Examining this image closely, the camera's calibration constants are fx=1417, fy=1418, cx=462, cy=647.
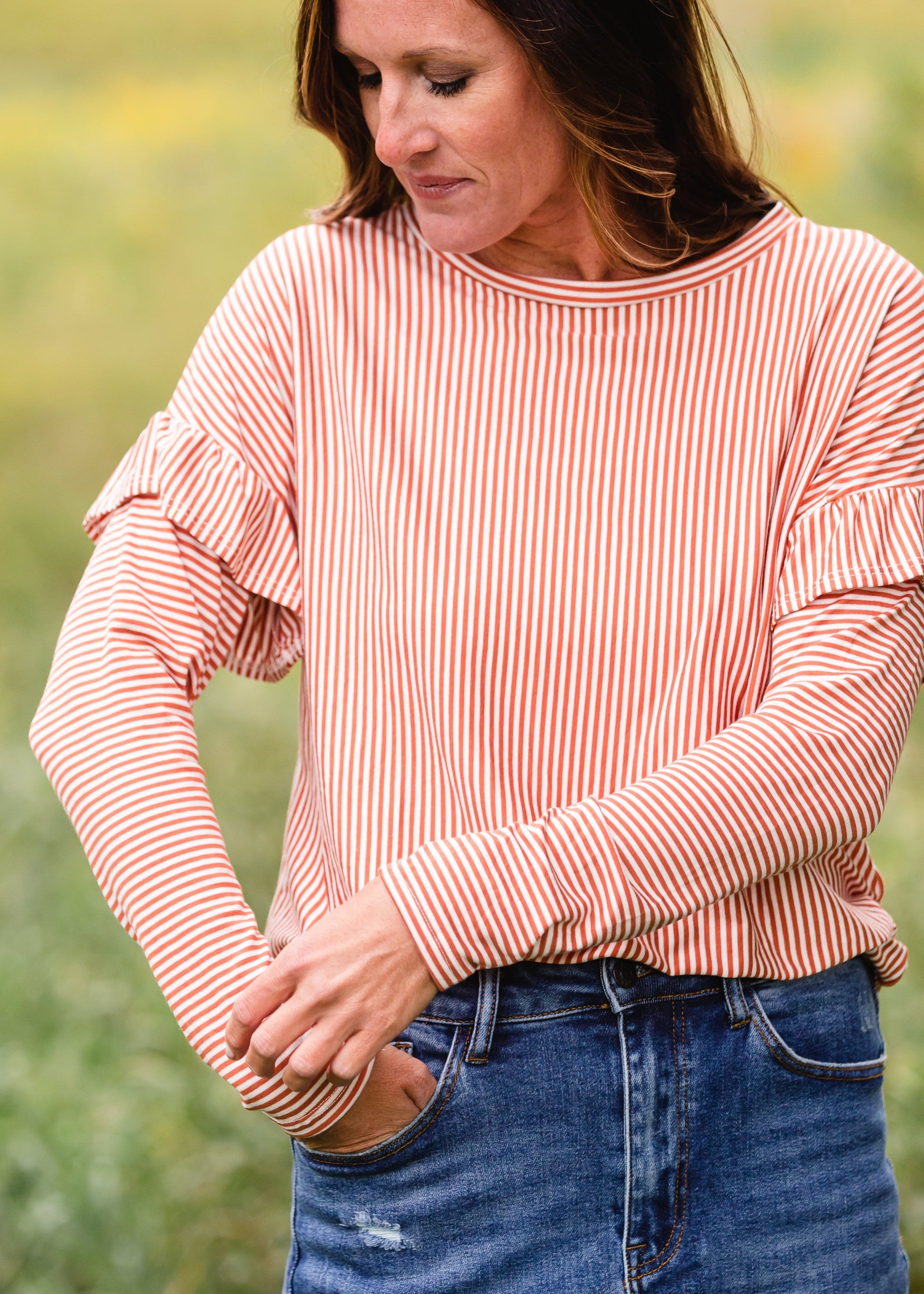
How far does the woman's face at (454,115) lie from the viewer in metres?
1.03

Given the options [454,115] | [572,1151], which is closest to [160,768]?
[572,1151]

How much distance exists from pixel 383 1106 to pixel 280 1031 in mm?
150

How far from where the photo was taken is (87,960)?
269 centimetres

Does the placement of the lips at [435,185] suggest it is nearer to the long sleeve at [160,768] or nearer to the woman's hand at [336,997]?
the long sleeve at [160,768]

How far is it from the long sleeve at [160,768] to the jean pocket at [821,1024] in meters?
0.34

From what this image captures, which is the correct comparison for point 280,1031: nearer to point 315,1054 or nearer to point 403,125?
point 315,1054

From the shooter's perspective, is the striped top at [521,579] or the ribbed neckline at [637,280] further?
the ribbed neckline at [637,280]

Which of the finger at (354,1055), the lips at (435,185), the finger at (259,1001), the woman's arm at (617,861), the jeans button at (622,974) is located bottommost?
the jeans button at (622,974)

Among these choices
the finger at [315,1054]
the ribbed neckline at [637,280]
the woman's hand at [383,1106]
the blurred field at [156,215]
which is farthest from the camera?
the blurred field at [156,215]

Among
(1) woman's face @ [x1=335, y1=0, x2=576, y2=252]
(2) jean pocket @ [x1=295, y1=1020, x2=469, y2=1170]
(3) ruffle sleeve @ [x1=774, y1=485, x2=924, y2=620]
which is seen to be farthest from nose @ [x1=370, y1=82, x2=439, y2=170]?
(2) jean pocket @ [x1=295, y1=1020, x2=469, y2=1170]

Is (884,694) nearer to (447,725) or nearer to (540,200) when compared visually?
(447,725)

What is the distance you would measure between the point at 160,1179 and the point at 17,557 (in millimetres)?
1792

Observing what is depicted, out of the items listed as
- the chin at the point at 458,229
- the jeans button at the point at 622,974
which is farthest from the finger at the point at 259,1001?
the chin at the point at 458,229

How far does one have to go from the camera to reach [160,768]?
3.48 feet
